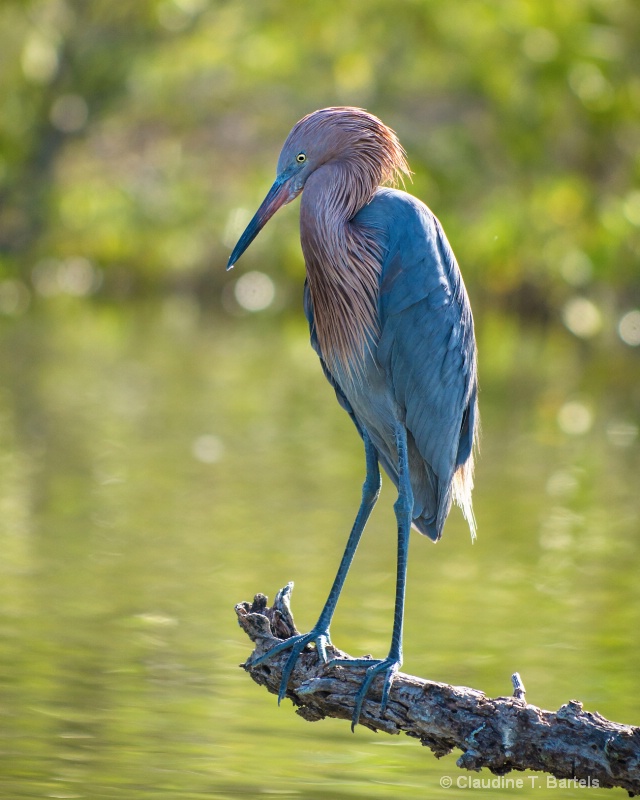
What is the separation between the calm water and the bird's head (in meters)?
1.73

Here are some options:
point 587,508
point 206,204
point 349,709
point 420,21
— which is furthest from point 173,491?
point 420,21

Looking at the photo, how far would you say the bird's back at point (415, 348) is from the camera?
180 inches

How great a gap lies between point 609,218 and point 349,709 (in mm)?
17133

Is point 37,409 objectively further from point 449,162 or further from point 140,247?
point 449,162

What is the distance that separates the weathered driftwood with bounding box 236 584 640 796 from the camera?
12.2 ft

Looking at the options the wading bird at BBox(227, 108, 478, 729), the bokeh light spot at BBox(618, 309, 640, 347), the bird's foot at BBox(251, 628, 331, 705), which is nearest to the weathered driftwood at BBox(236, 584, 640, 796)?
the bird's foot at BBox(251, 628, 331, 705)

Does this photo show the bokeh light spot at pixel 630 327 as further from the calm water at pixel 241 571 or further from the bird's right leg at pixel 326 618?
the bird's right leg at pixel 326 618

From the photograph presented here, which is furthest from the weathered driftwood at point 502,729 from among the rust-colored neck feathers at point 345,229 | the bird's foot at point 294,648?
the rust-colored neck feathers at point 345,229

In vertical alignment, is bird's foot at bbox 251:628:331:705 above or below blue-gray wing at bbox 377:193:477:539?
below

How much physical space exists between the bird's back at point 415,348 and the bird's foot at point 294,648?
2.45 ft

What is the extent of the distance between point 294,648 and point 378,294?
121 cm


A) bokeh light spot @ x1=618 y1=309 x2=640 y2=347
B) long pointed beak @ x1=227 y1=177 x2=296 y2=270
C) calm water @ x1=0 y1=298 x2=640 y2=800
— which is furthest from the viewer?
bokeh light spot @ x1=618 y1=309 x2=640 y2=347

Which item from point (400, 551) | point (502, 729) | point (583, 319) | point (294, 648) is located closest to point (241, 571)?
point (400, 551)

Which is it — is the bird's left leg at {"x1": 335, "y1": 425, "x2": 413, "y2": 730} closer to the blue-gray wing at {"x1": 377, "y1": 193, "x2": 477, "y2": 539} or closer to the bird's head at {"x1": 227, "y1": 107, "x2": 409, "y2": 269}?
the blue-gray wing at {"x1": 377, "y1": 193, "x2": 477, "y2": 539}
